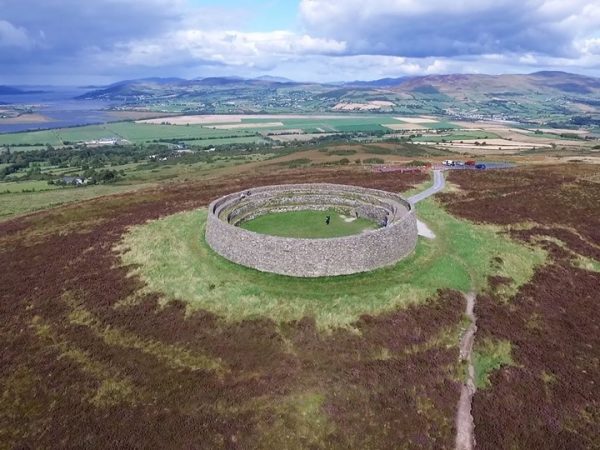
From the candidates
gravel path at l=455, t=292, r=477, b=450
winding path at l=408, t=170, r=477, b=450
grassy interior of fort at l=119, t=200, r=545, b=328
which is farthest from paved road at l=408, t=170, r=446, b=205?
gravel path at l=455, t=292, r=477, b=450

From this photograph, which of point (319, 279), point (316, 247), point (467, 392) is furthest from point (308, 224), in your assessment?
point (467, 392)

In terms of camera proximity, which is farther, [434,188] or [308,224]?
[434,188]

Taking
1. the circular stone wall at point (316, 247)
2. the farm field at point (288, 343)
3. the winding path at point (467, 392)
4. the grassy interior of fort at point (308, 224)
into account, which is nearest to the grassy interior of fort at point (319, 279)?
the farm field at point (288, 343)

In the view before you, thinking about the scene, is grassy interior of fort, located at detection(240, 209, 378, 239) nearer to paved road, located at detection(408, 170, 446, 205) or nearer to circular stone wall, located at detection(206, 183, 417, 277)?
circular stone wall, located at detection(206, 183, 417, 277)

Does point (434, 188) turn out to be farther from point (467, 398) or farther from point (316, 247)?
point (467, 398)

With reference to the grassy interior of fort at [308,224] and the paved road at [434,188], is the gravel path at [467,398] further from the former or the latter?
the paved road at [434,188]

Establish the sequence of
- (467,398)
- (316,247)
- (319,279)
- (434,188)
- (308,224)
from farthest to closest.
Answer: (434,188), (308,224), (319,279), (316,247), (467,398)

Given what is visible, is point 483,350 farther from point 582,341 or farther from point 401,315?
point 582,341
